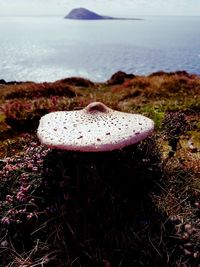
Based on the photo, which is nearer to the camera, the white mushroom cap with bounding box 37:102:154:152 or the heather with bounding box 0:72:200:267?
the heather with bounding box 0:72:200:267

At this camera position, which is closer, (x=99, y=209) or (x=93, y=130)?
(x=99, y=209)

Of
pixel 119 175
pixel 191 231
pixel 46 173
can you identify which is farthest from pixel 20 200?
pixel 191 231

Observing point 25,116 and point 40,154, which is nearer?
point 40,154

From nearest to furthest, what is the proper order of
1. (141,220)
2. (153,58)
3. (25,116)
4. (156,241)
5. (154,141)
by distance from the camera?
(156,241)
(141,220)
(154,141)
(25,116)
(153,58)

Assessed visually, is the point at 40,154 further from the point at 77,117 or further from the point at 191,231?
the point at 191,231

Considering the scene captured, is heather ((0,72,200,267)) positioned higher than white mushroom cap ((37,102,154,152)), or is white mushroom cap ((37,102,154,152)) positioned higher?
white mushroom cap ((37,102,154,152))

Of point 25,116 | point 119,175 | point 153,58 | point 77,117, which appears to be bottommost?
point 153,58

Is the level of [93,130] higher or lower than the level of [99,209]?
higher

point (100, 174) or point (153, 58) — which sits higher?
point (100, 174)
